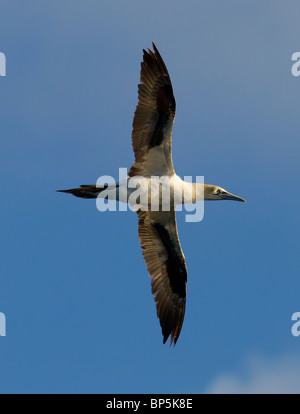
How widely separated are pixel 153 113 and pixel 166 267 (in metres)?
3.85

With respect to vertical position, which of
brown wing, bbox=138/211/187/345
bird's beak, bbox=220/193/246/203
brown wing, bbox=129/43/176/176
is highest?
brown wing, bbox=129/43/176/176

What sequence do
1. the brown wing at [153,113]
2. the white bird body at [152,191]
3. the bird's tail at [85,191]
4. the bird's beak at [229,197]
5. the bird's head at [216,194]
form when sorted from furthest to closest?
the bird's beak at [229,197], the bird's head at [216,194], the white bird body at [152,191], the bird's tail at [85,191], the brown wing at [153,113]

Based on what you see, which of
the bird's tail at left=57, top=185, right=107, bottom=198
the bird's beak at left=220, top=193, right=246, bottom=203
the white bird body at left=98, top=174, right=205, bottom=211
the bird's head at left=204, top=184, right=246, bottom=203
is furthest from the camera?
the bird's beak at left=220, top=193, right=246, bottom=203

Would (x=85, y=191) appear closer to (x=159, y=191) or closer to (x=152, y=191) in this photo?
(x=152, y=191)

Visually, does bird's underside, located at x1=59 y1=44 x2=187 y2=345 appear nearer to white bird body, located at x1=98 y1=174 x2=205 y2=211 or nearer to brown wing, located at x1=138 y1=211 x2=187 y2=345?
brown wing, located at x1=138 y1=211 x2=187 y2=345

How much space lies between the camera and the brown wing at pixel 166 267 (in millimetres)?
17484

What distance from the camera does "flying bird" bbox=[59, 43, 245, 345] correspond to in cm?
1576

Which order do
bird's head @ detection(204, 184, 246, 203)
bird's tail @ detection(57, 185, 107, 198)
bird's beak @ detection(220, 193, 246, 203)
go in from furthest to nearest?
bird's beak @ detection(220, 193, 246, 203) < bird's head @ detection(204, 184, 246, 203) < bird's tail @ detection(57, 185, 107, 198)

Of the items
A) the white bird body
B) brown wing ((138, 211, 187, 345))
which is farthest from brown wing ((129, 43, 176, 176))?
brown wing ((138, 211, 187, 345))

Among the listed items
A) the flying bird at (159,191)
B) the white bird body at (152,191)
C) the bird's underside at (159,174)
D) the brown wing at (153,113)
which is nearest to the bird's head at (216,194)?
the flying bird at (159,191)

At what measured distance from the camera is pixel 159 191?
16.5 meters

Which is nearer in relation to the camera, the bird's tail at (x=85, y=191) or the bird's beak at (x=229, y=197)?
the bird's tail at (x=85, y=191)

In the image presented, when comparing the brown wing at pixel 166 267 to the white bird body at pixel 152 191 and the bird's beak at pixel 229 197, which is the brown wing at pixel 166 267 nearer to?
the white bird body at pixel 152 191

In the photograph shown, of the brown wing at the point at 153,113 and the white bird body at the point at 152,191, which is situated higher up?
the brown wing at the point at 153,113
